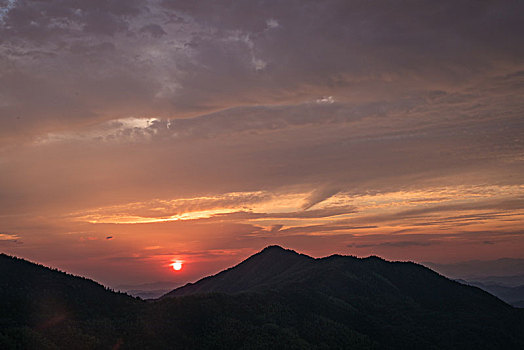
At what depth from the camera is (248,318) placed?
105375 millimetres

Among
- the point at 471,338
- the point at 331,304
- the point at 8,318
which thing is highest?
the point at 8,318

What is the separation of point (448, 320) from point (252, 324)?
2930 inches

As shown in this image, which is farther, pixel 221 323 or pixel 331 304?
pixel 331 304

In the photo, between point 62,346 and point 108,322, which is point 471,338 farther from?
point 62,346

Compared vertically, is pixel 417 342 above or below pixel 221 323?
below

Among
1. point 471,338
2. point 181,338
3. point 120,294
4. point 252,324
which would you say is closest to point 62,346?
point 181,338

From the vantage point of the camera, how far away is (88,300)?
95562 millimetres

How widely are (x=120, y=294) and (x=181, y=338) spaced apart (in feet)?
83.9

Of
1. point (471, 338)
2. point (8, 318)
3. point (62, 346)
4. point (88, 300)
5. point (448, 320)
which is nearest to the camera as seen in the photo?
point (62, 346)

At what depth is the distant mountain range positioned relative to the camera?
79.5 m

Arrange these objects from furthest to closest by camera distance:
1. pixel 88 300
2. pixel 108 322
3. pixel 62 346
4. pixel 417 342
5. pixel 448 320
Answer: pixel 448 320 → pixel 417 342 → pixel 88 300 → pixel 108 322 → pixel 62 346

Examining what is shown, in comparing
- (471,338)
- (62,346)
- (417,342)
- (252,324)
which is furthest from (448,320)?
(62,346)

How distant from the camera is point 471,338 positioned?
410ft

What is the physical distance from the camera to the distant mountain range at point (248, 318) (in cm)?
7949
